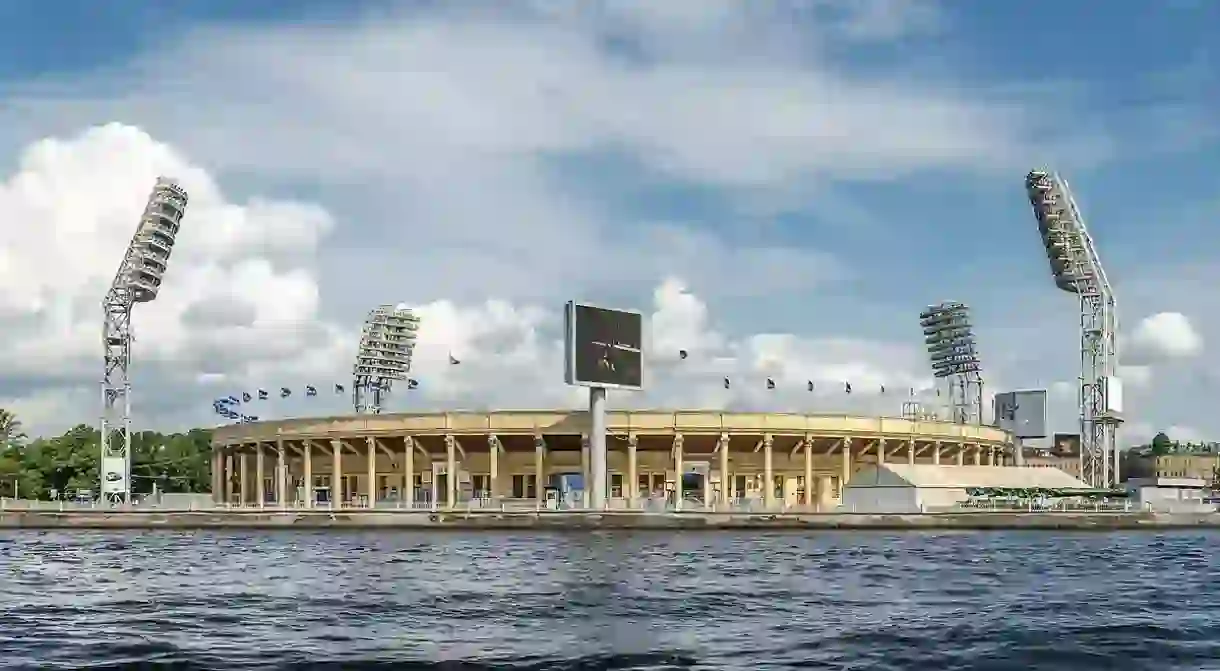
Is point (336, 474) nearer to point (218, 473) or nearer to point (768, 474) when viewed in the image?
point (218, 473)

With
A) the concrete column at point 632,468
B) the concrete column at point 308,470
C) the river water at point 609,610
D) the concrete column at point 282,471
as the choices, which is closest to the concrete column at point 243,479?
the concrete column at point 282,471

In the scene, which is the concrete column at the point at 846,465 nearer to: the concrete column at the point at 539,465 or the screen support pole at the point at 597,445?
the screen support pole at the point at 597,445

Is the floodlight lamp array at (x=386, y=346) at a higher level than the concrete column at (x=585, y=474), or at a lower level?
higher

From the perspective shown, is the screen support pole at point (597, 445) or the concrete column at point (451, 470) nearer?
the screen support pole at point (597, 445)

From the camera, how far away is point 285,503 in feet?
391

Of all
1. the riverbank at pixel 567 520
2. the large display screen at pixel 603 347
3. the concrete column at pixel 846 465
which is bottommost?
the riverbank at pixel 567 520

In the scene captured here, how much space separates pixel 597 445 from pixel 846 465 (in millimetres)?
25017

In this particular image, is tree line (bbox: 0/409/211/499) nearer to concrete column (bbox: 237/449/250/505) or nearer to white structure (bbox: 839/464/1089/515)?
concrete column (bbox: 237/449/250/505)

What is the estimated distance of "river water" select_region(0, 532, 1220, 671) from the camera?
83.7ft

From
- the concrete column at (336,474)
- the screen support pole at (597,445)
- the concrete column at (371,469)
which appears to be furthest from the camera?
the concrete column at (336,474)

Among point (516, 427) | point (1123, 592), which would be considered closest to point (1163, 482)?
point (516, 427)

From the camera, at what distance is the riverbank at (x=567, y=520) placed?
9188 cm

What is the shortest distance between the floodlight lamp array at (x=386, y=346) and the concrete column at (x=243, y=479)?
56.4 ft

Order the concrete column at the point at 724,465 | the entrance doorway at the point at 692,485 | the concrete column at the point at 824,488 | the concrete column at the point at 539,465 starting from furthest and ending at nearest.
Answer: the concrete column at the point at 824,488
the entrance doorway at the point at 692,485
the concrete column at the point at 724,465
the concrete column at the point at 539,465
